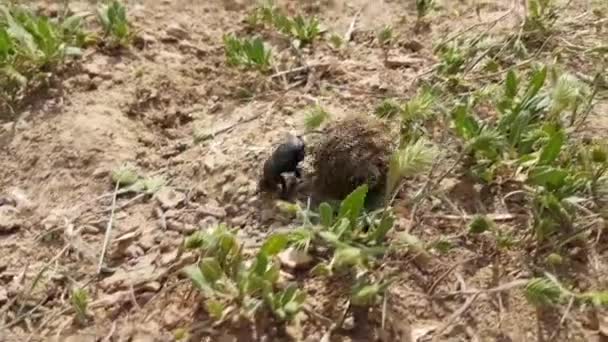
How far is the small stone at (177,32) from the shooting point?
2.77m

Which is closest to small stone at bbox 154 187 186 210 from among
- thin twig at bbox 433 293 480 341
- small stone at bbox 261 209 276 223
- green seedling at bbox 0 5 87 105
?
small stone at bbox 261 209 276 223

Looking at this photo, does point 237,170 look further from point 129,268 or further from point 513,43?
point 513,43

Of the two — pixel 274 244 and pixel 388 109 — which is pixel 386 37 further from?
pixel 274 244

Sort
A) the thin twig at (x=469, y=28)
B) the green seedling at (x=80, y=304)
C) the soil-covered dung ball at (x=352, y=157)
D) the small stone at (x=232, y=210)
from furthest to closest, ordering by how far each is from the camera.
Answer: the thin twig at (x=469, y=28)
the small stone at (x=232, y=210)
the soil-covered dung ball at (x=352, y=157)
the green seedling at (x=80, y=304)

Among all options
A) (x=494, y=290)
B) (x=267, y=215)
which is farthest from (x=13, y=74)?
(x=494, y=290)

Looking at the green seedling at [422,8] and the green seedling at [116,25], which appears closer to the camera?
the green seedling at [116,25]

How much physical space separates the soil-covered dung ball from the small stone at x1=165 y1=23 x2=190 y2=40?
1035mm

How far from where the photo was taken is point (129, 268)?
1.92 m

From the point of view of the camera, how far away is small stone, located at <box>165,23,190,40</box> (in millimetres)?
2773

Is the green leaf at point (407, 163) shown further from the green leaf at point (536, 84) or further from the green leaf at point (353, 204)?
the green leaf at point (536, 84)

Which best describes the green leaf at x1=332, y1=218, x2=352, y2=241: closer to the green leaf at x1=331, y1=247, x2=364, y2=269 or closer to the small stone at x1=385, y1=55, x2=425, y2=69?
the green leaf at x1=331, y1=247, x2=364, y2=269

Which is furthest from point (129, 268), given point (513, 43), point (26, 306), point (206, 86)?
point (513, 43)

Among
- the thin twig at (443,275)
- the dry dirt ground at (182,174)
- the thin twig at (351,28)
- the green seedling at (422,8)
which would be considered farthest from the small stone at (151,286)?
the green seedling at (422,8)

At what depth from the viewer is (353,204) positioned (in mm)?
1745
